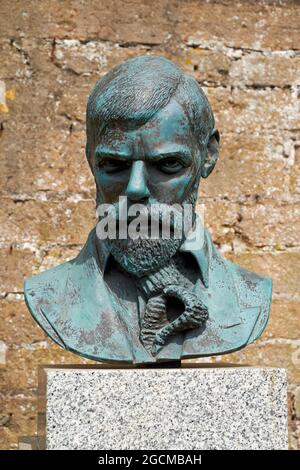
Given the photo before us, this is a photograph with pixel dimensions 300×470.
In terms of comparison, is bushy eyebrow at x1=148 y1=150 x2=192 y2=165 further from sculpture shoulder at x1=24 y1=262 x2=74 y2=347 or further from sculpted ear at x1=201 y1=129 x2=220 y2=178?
sculpture shoulder at x1=24 y1=262 x2=74 y2=347

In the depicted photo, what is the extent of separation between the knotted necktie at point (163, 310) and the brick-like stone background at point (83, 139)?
1.81 meters

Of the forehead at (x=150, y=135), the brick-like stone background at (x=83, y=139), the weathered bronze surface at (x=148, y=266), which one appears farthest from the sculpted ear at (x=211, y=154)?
the brick-like stone background at (x=83, y=139)

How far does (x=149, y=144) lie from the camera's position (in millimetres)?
3191

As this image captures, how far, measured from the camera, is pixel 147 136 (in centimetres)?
319

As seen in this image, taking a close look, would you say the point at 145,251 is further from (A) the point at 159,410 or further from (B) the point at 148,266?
(A) the point at 159,410

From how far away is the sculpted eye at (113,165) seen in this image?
3.26 metres

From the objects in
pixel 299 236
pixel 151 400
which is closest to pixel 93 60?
pixel 299 236

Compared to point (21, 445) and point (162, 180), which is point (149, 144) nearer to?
point (162, 180)

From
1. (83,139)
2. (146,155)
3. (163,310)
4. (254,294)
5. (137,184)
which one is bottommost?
(163,310)

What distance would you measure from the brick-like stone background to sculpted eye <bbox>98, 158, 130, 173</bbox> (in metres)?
1.87

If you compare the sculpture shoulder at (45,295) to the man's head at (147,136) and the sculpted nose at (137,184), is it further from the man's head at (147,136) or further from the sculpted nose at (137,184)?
the sculpted nose at (137,184)

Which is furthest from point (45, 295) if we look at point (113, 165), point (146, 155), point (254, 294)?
point (254, 294)

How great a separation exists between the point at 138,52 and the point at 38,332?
1.68 meters

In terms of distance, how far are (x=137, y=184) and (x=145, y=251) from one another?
0.27m
